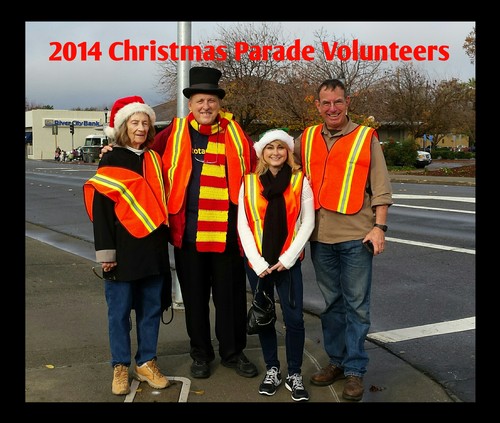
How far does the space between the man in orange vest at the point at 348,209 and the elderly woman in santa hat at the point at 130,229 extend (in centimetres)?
106

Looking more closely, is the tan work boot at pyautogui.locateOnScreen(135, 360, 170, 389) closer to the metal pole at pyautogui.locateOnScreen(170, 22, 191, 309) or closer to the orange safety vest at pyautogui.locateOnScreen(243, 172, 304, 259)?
the orange safety vest at pyautogui.locateOnScreen(243, 172, 304, 259)

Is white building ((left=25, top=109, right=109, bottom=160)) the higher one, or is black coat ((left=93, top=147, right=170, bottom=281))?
white building ((left=25, top=109, right=109, bottom=160))

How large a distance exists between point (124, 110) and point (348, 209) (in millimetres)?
1620

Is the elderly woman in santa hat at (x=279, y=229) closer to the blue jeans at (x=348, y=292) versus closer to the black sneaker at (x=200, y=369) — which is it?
the blue jeans at (x=348, y=292)

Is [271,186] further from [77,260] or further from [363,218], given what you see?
[77,260]

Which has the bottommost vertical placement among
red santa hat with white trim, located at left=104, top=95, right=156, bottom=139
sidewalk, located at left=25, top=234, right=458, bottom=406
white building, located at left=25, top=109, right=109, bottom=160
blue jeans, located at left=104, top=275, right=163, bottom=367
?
sidewalk, located at left=25, top=234, right=458, bottom=406

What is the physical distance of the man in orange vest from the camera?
4.06 meters

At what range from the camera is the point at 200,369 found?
4402mm

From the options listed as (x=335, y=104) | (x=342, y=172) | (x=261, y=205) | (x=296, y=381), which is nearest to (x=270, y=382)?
(x=296, y=381)

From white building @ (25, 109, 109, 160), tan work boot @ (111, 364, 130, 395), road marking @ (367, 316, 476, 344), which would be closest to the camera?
tan work boot @ (111, 364, 130, 395)

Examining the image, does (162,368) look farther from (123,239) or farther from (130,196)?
(130,196)

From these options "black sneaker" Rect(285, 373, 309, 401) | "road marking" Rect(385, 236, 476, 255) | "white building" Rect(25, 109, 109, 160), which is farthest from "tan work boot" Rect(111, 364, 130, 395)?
"white building" Rect(25, 109, 109, 160)

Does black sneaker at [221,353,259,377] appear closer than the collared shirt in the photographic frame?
No

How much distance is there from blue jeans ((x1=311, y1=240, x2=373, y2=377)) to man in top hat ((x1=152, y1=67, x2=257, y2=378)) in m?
0.63
